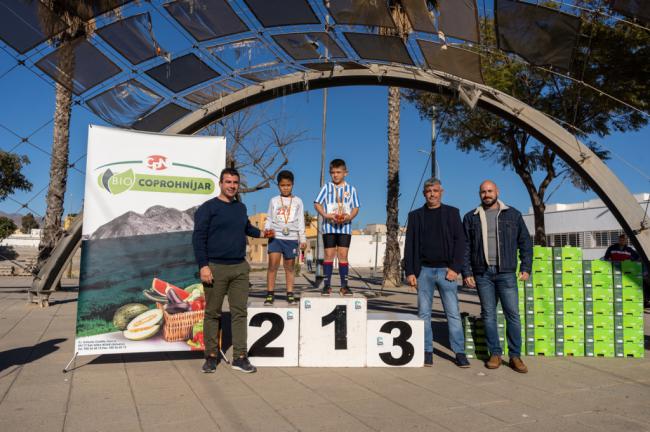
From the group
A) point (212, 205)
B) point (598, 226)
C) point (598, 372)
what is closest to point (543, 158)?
point (598, 372)

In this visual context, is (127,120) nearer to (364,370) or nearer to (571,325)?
(364,370)

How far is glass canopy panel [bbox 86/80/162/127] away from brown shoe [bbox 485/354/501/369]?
262 inches

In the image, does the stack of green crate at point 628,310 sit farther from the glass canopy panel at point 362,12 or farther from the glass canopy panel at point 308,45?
the glass canopy panel at point 308,45

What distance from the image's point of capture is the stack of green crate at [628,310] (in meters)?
6.46

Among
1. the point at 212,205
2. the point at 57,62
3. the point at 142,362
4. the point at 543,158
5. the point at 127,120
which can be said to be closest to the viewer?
the point at 212,205

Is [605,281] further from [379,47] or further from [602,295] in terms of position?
[379,47]

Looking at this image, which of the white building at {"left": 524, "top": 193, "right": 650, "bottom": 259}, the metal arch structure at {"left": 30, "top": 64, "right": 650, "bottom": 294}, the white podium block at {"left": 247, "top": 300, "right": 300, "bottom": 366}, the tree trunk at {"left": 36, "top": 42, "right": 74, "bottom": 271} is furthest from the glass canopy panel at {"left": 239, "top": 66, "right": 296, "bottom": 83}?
the white building at {"left": 524, "top": 193, "right": 650, "bottom": 259}

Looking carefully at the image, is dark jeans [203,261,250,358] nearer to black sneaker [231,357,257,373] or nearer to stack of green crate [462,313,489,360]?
black sneaker [231,357,257,373]

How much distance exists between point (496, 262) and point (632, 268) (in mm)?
2203

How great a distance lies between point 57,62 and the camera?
A: 7582 millimetres

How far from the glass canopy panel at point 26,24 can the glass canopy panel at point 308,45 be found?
3164 millimetres

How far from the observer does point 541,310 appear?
6531 mm

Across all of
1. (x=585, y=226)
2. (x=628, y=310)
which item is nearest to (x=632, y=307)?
(x=628, y=310)

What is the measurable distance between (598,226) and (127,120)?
43.6 meters
